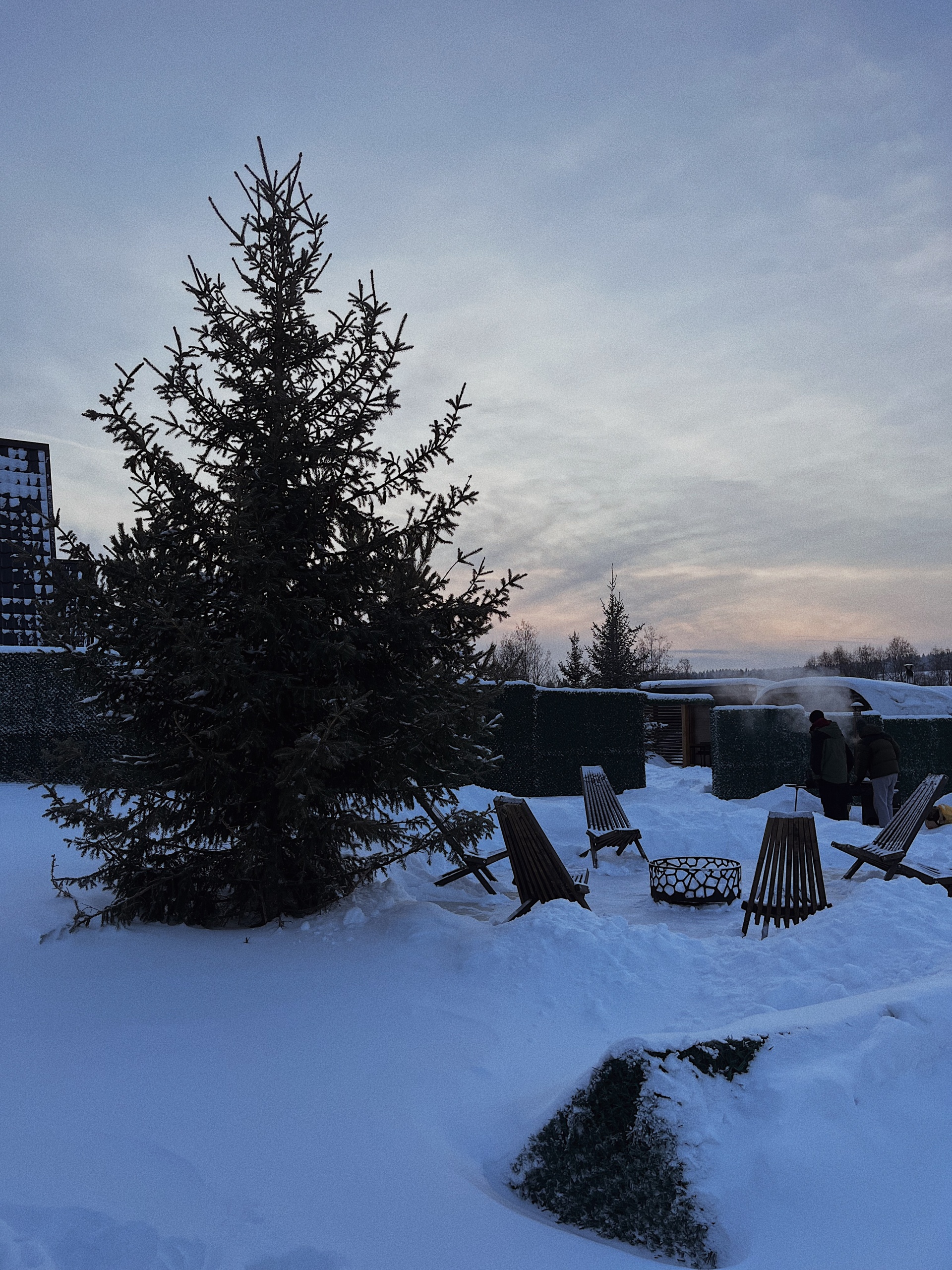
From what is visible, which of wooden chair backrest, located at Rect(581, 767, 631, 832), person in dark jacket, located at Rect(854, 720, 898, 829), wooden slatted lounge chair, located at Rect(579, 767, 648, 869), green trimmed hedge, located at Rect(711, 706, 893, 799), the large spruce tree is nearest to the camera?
the large spruce tree

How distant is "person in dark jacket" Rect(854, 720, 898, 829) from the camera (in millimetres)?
12047

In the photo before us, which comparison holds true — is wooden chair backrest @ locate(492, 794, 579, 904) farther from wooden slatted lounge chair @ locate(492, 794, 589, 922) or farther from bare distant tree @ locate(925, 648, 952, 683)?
bare distant tree @ locate(925, 648, 952, 683)

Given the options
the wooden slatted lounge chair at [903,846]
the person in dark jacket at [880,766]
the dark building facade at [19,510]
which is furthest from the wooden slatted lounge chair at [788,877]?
A: the dark building facade at [19,510]

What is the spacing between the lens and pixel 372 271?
6.45 meters

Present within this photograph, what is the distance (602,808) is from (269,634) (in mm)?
6489

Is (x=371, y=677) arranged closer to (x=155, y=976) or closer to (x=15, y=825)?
(x=155, y=976)

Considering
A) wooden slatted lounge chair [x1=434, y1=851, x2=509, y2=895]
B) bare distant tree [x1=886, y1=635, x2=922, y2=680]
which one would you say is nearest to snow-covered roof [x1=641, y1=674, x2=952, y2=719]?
wooden slatted lounge chair [x1=434, y1=851, x2=509, y2=895]

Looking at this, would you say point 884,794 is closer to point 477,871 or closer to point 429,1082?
point 477,871

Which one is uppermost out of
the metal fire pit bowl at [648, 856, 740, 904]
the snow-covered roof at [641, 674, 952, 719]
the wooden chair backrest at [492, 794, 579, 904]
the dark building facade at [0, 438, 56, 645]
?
the dark building facade at [0, 438, 56, 645]

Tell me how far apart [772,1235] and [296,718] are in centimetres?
406

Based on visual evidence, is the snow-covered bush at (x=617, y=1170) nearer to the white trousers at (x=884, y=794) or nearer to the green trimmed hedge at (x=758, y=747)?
the white trousers at (x=884, y=794)

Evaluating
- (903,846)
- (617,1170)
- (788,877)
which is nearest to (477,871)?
(788,877)

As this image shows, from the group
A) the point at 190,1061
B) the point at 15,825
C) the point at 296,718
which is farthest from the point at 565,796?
the point at 190,1061

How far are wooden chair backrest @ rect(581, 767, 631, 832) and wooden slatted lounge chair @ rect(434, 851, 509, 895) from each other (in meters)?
2.55
